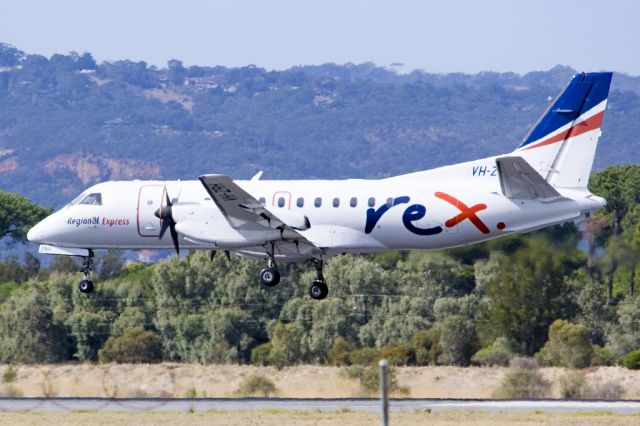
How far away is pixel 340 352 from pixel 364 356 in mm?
2831

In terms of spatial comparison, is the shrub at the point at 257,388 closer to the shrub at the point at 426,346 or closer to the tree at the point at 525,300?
the shrub at the point at 426,346

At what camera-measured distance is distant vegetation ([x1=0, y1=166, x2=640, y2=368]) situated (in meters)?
64.1

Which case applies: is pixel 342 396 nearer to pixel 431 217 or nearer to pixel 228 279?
pixel 431 217

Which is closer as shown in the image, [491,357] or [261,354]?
[491,357]

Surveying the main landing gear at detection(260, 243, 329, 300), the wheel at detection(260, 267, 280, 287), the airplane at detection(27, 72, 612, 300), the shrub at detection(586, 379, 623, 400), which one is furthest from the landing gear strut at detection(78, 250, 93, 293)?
the shrub at detection(586, 379, 623, 400)

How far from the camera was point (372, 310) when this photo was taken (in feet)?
253

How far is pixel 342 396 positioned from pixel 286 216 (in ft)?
34.3

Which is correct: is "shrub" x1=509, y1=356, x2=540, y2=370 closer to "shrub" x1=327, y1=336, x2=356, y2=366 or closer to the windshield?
"shrub" x1=327, y1=336, x2=356, y2=366

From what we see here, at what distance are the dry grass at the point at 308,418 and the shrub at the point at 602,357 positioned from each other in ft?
63.7

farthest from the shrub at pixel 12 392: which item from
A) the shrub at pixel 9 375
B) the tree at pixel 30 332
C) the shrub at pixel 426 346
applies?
the shrub at pixel 426 346

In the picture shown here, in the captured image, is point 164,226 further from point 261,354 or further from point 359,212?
point 261,354

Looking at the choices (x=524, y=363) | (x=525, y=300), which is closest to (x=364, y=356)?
(x=525, y=300)

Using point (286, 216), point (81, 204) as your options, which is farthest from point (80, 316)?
point (286, 216)

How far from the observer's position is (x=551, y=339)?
219 feet
